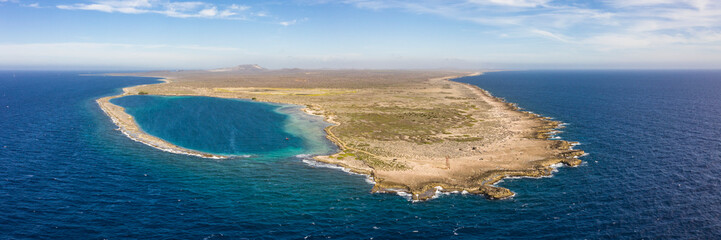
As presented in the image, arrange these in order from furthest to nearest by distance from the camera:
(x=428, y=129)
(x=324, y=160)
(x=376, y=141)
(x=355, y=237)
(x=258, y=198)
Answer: (x=428, y=129) → (x=376, y=141) → (x=324, y=160) → (x=258, y=198) → (x=355, y=237)

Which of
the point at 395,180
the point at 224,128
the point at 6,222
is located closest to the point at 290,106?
the point at 224,128

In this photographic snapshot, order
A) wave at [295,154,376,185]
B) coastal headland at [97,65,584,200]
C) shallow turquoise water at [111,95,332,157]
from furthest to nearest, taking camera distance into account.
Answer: shallow turquoise water at [111,95,332,157]
wave at [295,154,376,185]
coastal headland at [97,65,584,200]

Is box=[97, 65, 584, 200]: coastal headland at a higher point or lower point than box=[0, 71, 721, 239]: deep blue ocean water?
higher

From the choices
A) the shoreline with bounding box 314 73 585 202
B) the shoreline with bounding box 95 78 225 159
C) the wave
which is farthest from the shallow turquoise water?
the shoreline with bounding box 314 73 585 202

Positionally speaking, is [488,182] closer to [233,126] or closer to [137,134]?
[233,126]

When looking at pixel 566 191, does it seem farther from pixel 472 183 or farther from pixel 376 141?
pixel 376 141

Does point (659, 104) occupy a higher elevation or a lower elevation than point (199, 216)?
higher

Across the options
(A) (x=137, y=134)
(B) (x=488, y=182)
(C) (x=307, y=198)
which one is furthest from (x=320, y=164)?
(A) (x=137, y=134)

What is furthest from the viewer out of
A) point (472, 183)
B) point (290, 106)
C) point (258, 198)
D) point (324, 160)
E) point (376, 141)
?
point (290, 106)

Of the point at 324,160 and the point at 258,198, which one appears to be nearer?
the point at 258,198

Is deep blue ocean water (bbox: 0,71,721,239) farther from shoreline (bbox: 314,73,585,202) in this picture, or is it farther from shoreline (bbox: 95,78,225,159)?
shoreline (bbox: 95,78,225,159)

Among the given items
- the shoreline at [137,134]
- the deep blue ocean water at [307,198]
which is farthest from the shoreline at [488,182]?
the shoreline at [137,134]
